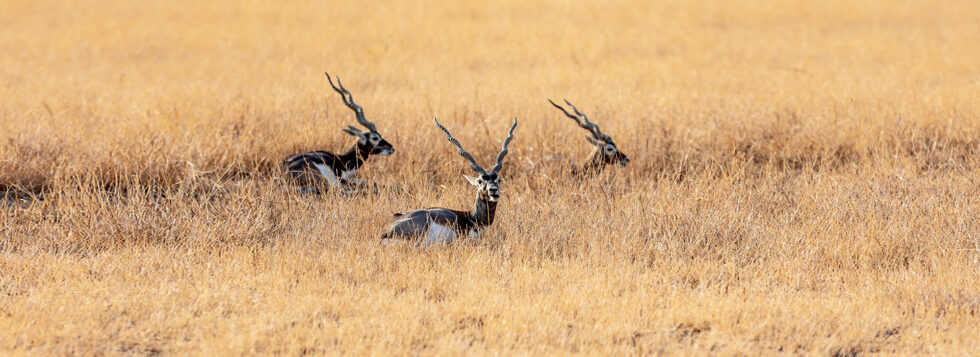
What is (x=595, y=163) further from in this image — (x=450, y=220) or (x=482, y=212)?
(x=450, y=220)

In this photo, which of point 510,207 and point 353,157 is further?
point 353,157

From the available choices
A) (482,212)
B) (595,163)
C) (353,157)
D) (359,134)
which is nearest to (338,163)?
(353,157)

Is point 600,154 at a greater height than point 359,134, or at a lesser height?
lesser

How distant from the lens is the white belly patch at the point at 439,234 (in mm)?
6734

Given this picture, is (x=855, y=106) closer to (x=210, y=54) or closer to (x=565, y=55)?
(x=565, y=55)

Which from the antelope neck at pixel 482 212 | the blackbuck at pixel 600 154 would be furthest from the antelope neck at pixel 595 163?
the antelope neck at pixel 482 212

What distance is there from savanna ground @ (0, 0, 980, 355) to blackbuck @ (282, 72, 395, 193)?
0.90 feet

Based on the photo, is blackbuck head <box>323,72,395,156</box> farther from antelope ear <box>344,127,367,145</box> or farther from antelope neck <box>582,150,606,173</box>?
antelope neck <box>582,150,606,173</box>

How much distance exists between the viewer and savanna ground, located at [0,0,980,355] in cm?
516

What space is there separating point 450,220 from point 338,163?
285 cm

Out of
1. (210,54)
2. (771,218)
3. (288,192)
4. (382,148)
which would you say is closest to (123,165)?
(288,192)

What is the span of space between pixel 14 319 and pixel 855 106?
10.0 metres

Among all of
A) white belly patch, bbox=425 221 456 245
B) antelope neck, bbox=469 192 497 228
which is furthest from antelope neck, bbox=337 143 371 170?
white belly patch, bbox=425 221 456 245

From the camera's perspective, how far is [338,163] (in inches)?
371
